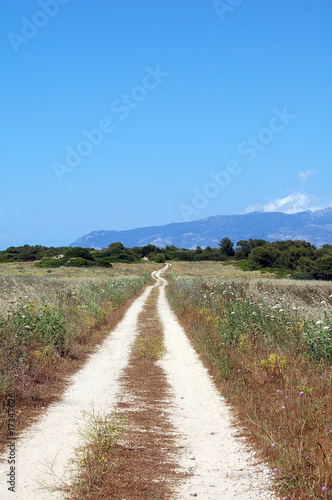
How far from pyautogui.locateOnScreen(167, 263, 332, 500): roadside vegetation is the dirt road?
25 cm

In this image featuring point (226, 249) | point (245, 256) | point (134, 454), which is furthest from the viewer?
point (226, 249)

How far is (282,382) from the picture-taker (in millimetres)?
7039

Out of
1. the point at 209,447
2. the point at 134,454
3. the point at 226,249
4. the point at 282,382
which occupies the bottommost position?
the point at 209,447

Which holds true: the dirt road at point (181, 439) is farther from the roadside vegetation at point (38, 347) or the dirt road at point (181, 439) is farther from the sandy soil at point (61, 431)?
the roadside vegetation at point (38, 347)

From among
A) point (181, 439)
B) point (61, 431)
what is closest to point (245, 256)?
point (181, 439)

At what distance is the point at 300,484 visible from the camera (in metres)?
3.97

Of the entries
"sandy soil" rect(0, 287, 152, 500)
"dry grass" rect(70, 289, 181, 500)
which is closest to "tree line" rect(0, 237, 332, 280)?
"sandy soil" rect(0, 287, 152, 500)

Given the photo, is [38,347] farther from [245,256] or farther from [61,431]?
[245,256]

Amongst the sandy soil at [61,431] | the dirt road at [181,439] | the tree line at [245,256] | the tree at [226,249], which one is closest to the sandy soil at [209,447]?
the dirt road at [181,439]

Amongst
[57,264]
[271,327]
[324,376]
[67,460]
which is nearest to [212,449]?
[67,460]

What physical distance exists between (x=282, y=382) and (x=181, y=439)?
2125 mm

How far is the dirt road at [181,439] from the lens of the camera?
14.0ft

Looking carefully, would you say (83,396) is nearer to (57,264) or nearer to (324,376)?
(324,376)

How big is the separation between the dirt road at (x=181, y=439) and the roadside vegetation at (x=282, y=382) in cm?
25
